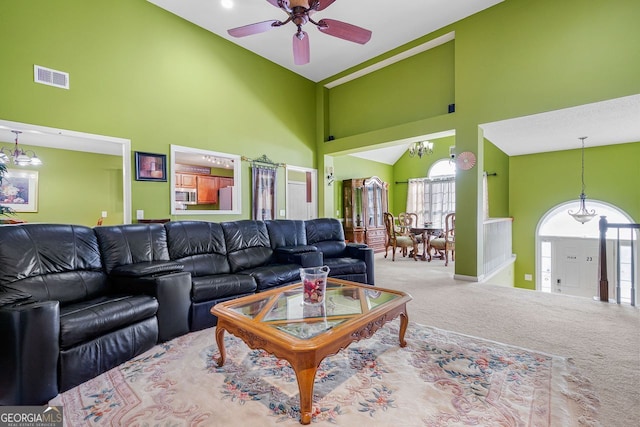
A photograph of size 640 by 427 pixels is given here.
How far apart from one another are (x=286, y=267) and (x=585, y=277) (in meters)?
7.30

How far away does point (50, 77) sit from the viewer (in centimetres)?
326

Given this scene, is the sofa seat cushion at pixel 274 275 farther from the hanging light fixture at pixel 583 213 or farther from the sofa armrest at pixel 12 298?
the hanging light fixture at pixel 583 213

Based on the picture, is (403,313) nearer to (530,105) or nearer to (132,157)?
(530,105)

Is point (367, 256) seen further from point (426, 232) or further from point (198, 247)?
point (426, 232)

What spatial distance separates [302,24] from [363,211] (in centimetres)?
544

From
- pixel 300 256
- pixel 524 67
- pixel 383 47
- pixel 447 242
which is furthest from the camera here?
pixel 447 242

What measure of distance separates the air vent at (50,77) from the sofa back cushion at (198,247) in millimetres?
2163

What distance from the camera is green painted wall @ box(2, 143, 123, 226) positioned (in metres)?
4.74

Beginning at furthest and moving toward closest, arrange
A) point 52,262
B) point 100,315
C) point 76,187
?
point 76,187 → point 52,262 → point 100,315

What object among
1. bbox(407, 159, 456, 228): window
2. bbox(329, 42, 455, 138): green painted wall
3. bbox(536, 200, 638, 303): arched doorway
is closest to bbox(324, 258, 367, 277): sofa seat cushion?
bbox(329, 42, 455, 138): green painted wall

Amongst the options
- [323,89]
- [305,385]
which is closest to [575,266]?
[323,89]

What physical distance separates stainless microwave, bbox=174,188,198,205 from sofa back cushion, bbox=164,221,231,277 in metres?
3.95

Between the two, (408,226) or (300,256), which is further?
(408,226)

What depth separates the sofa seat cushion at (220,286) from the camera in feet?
8.79
